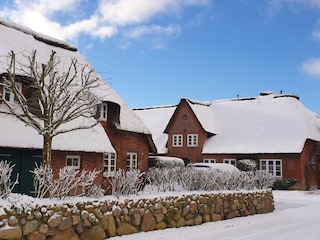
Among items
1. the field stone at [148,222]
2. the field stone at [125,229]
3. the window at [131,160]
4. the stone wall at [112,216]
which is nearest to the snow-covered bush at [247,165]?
the window at [131,160]

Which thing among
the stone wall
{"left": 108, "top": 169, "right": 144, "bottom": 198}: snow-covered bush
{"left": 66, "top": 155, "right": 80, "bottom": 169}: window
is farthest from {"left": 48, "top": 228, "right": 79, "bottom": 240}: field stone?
{"left": 66, "top": 155, "right": 80, "bottom": 169}: window

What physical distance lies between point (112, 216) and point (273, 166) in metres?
25.8

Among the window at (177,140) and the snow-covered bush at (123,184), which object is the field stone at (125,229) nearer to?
the snow-covered bush at (123,184)

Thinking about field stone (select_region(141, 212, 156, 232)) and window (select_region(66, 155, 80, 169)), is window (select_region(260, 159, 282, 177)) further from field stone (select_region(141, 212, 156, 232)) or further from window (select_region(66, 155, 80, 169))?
field stone (select_region(141, 212, 156, 232))

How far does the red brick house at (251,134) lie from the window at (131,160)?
523 inches

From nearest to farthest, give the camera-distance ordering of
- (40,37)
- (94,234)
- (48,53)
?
(94,234) < (48,53) < (40,37)

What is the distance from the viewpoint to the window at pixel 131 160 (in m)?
24.0

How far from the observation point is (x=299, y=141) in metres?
32.8

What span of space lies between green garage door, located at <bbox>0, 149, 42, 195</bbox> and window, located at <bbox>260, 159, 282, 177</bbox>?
73.7 feet

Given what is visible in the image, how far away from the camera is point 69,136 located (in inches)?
699

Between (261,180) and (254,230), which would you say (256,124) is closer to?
(261,180)

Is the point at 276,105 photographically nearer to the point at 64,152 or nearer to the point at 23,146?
the point at 64,152

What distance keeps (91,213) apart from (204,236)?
3571mm

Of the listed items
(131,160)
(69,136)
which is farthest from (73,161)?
(131,160)
